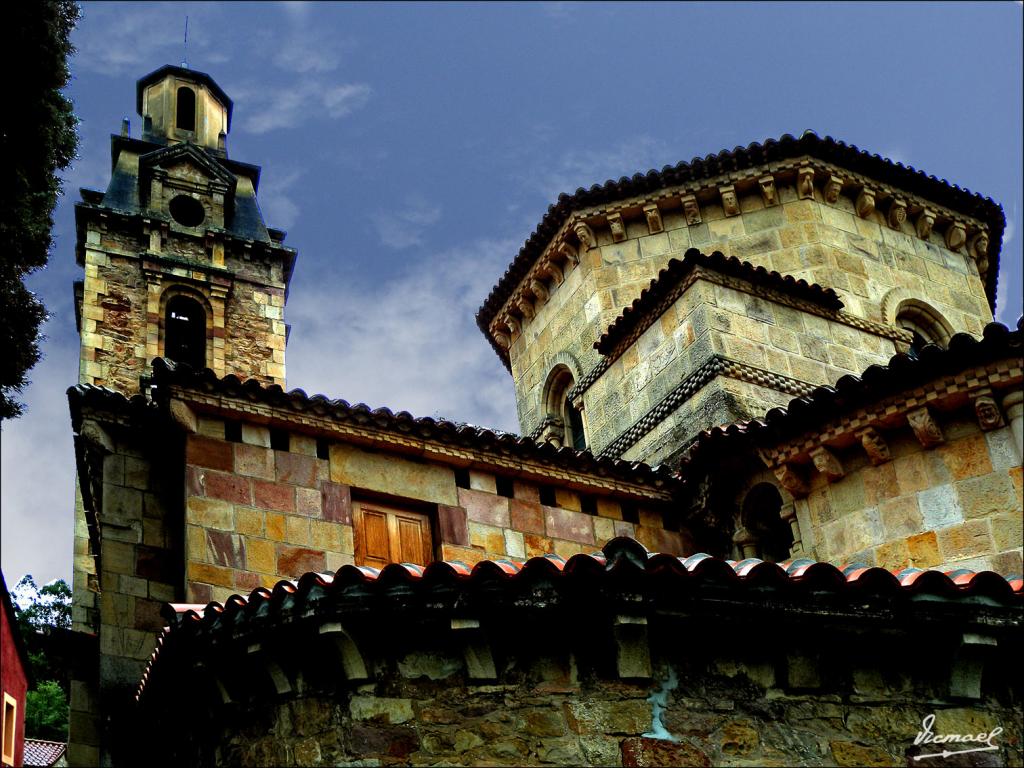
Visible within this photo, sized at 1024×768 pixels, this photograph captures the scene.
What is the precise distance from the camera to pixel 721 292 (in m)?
14.8

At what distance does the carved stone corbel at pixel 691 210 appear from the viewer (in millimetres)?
16734

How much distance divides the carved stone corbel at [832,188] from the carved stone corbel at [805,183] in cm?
21

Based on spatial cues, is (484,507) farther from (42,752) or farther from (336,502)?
(42,752)

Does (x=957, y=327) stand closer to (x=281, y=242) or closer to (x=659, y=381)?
(x=659, y=381)

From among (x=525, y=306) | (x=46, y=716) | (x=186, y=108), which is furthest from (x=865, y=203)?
(x=46, y=716)

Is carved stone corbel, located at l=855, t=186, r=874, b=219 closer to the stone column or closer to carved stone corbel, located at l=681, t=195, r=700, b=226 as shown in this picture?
carved stone corbel, located at l=681, t=195, r=700, b=226

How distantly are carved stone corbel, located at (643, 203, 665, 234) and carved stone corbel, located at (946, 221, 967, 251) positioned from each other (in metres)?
4.04

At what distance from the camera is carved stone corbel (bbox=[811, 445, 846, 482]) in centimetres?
1132

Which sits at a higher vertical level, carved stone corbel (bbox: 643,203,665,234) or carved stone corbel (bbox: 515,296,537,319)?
carved stone corbel (bbox: 643,203,665,234)

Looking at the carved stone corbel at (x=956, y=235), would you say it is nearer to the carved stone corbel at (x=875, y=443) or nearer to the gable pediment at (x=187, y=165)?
the carved stone corbel at (x=875, y=443)

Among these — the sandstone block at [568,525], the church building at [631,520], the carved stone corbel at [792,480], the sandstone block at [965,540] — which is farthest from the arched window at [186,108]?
the sandstone block at [965,540]

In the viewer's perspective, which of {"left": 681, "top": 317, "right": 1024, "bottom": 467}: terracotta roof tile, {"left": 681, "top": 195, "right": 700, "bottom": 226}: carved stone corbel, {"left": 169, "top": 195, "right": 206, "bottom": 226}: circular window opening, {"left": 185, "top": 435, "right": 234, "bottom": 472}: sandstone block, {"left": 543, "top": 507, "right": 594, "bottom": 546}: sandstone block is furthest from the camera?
{"left": 169, "top": 195, "right": 206, "bottom": 226}: circular window opening

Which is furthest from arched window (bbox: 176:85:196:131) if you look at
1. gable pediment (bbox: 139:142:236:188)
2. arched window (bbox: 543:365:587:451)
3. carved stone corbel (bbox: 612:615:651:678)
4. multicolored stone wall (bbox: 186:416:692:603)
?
carved stone corbel (bbox: 612:615:651:678)

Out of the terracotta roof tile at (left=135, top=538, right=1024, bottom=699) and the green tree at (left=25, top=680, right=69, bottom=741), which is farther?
the green tree at (left=25, top=680, right=69, bottom=741)
